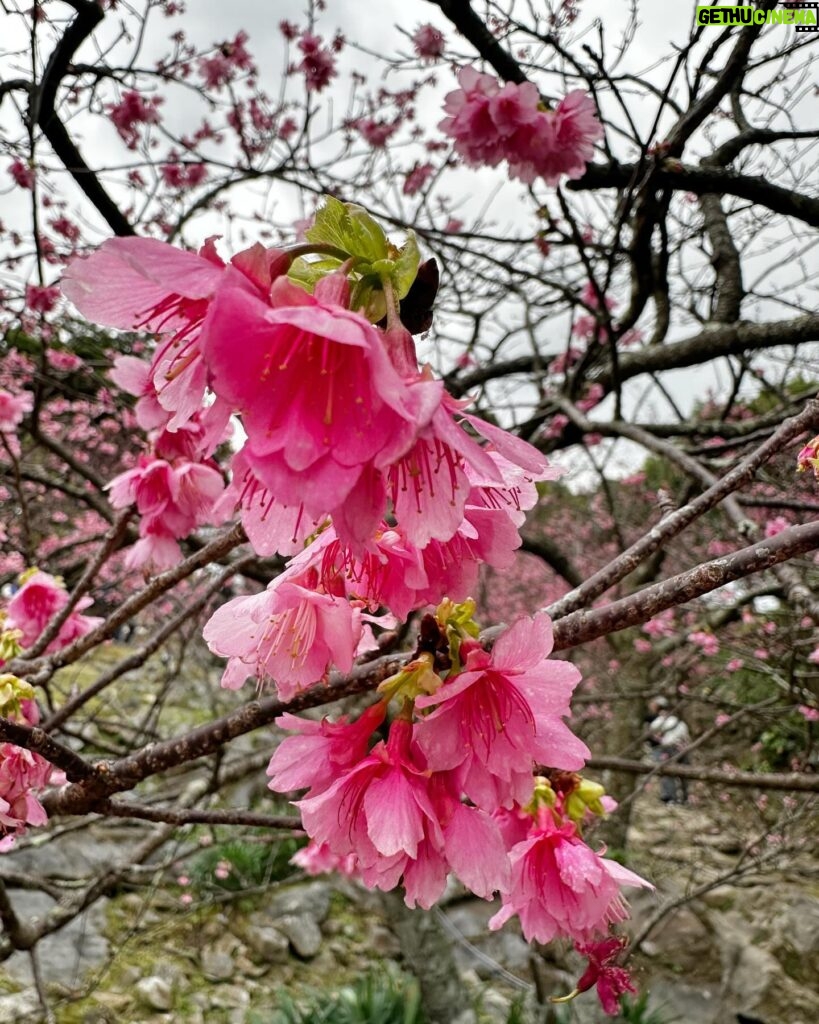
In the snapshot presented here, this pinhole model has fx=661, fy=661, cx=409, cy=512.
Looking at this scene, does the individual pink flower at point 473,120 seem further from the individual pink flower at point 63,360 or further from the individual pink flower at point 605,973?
the individual pink flower at point 63,360

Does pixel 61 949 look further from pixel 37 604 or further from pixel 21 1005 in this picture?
pixel 37 604

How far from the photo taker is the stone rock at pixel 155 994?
14.1 ft

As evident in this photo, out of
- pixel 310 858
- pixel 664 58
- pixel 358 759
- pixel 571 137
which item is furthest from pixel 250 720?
pixel 664 58

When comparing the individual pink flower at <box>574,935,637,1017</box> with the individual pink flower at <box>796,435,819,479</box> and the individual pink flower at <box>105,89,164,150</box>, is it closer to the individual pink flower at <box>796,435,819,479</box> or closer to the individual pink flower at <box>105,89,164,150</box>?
the individual pink flower at <box>796,435,819,479</box>

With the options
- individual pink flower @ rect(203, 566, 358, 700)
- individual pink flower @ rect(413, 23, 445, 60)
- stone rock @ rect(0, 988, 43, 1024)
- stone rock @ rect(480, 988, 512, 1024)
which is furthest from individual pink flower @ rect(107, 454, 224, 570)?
stone rock @ rect(480, 988, 512, 1024)

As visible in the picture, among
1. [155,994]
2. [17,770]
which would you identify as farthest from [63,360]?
[17,770]

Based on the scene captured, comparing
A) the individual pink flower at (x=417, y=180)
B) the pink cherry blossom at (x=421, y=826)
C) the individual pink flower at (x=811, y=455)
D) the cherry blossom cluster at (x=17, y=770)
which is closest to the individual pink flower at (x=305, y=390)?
the pink cherry blossom at (x=421, y=826)

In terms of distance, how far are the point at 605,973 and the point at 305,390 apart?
954 millimetres

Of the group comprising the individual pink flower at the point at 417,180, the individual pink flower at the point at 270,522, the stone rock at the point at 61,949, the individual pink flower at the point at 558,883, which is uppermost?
the individual pink flower at the point at 417,180

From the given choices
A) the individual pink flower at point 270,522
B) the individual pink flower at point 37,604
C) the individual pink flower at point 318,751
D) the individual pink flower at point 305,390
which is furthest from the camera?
the individual pink flower at point 37,604

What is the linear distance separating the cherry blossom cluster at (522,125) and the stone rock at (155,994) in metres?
5.25

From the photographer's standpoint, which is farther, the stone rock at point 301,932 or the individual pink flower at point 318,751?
the stone rock at point 301,932

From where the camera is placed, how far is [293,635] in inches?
26.6

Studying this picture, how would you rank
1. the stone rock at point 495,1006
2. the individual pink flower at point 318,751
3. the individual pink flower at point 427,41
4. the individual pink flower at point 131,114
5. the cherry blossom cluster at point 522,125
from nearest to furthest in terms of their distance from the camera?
the individual pink flower at point 318,751
the cherry blossom cluster at point 522,125
the individual pink flower at point 427,41
the individual pink flower at point 131,114
the stone rock at point 495,1006
